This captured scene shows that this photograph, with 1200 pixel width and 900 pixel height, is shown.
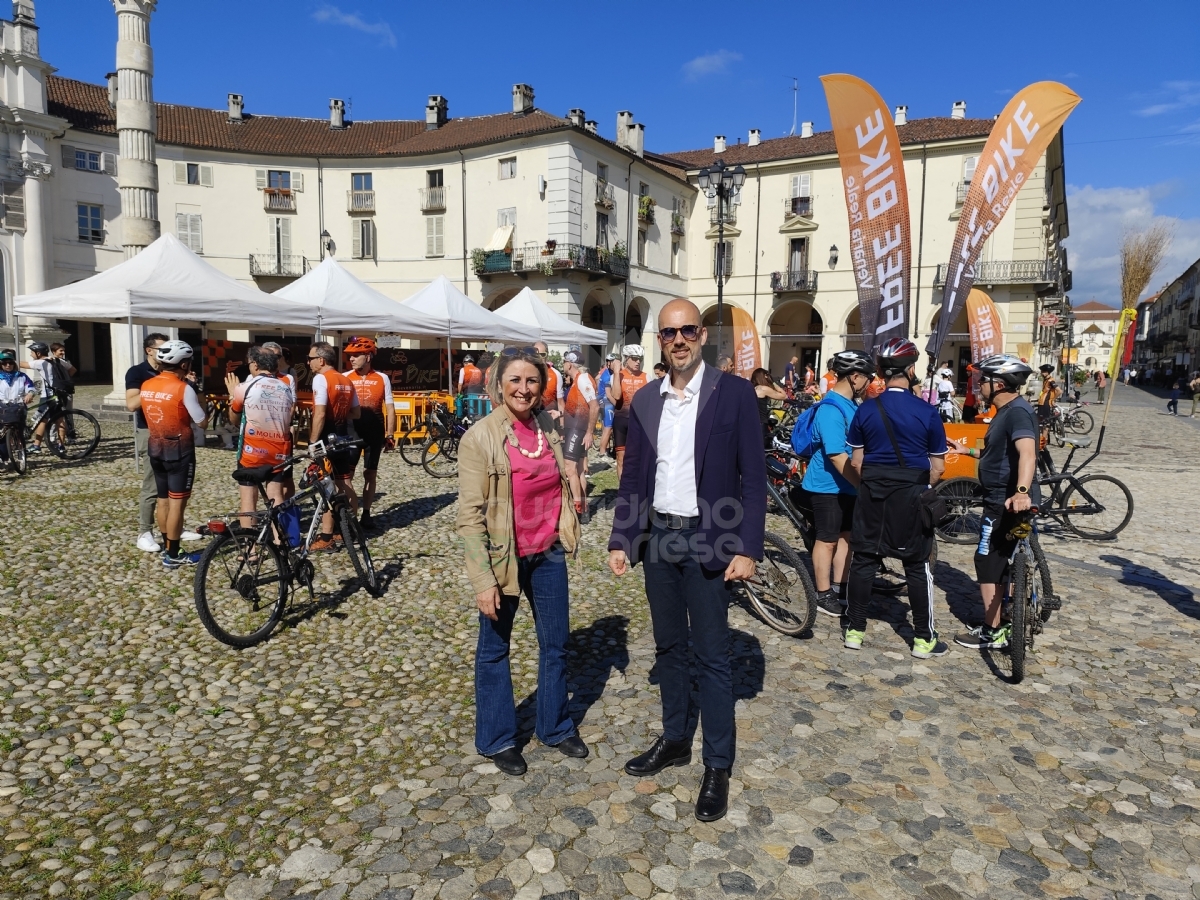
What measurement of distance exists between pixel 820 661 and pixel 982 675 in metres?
0.92

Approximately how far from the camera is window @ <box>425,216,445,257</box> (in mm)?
34719

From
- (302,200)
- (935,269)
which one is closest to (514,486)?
(935,269)

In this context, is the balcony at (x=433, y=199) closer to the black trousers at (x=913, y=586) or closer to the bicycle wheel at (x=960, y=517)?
the bicycle wheel at (x=960, y=517)

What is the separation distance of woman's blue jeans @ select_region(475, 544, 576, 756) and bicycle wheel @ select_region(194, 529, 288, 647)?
213cm

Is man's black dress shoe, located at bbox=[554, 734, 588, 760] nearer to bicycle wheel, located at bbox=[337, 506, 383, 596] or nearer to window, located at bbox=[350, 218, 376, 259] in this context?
bicycle wheel, located at bbox=[337, 506, 383, 596]

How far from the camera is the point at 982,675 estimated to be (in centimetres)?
433

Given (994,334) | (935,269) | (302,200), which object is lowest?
(994,334)

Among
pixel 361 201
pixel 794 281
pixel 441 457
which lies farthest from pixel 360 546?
pixel 361 201

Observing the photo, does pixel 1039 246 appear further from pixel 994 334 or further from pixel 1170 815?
pixel 1170 815

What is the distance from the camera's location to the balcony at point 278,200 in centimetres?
3647

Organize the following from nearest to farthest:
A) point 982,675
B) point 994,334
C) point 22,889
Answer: point 22,889, point 982,675, point 994,334

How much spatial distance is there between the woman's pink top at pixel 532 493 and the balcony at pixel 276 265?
37142 mm

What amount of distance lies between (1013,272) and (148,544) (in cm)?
3445

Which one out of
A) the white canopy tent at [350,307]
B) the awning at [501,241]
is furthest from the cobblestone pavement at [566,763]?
the awning at [501,241]
